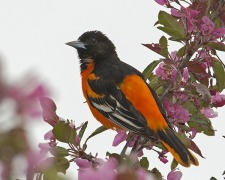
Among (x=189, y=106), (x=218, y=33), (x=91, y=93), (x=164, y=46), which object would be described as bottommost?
(x=91, y=93)

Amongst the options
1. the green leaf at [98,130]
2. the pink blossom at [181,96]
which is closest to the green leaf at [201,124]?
the pink blossom at [181,96]

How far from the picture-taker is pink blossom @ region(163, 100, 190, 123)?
11.1 ft

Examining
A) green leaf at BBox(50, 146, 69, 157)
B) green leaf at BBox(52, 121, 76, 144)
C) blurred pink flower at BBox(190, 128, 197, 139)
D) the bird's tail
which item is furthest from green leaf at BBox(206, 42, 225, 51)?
green leaf at BBox(50, 146, 69, 157)

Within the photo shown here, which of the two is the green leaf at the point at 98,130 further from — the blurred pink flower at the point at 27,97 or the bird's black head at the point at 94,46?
the blurred pink flower at the point at 27,97

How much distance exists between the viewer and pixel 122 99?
14.4 ft

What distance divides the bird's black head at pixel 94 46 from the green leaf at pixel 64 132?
219 centimetres

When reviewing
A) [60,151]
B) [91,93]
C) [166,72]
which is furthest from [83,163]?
[91,93]

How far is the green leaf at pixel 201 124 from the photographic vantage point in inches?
136

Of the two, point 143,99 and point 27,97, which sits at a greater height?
point 27,97

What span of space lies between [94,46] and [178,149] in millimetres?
2072

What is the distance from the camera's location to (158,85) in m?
3.73

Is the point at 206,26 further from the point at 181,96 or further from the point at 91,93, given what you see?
the point at 91,93

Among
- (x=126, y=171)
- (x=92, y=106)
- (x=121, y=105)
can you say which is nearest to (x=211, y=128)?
(x=121, y=105)

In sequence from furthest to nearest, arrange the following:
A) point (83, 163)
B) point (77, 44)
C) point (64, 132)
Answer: point (77, 44), point (64, 132), point (83, 163)
